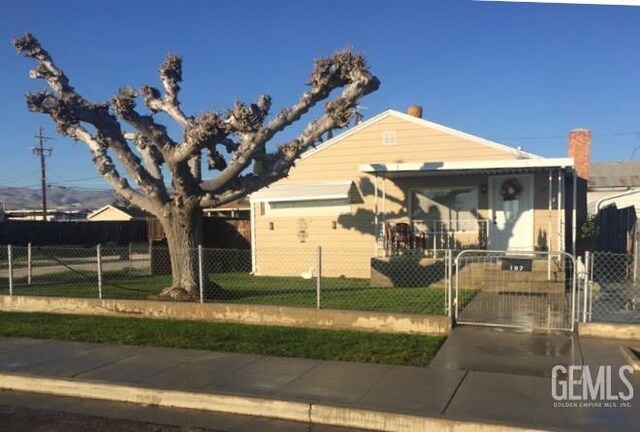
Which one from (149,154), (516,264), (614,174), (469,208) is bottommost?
(516,264)

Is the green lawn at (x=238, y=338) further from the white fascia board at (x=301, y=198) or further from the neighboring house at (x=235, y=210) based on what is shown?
the neighboring house at (x=235, y=210)

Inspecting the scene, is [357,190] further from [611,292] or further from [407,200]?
[611,292]

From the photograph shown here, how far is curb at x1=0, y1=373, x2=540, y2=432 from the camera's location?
17.8 feet

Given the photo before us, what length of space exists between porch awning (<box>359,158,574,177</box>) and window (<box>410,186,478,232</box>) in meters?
0.67

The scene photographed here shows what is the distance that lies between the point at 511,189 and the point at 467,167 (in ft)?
5.86

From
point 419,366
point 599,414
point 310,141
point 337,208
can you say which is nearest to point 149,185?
point 310,141

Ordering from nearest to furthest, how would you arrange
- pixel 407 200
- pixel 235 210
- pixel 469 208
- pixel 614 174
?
pixel 469 208, pixel 407 200, pixel 614 174, pixel 235 210

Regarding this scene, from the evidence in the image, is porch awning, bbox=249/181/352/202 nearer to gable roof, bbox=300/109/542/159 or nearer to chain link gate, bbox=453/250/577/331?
gable roof, bbox=300/109/542/159

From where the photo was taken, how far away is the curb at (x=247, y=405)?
5.42m

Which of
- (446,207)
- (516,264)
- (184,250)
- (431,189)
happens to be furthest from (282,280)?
(516,264)

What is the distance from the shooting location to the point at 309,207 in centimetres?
1775

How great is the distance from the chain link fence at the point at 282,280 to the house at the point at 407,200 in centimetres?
11

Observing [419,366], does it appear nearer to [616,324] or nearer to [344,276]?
[616,324]

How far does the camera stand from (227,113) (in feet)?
38.0
